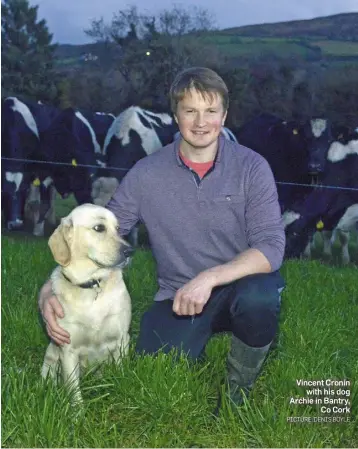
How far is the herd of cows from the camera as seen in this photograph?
6938 millimetres

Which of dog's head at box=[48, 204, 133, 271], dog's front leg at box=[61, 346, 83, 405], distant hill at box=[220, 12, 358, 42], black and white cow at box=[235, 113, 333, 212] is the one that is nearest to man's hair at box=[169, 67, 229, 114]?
dog's head at box=[48, 204, 133, 271]

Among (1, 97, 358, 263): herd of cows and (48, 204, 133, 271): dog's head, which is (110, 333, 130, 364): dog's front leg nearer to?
(48, 204, 133, 271): dog's head

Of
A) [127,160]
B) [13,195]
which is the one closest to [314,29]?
[127,160]

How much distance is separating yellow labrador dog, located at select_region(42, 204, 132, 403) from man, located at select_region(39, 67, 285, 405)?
6 centimetres

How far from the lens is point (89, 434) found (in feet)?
8.86

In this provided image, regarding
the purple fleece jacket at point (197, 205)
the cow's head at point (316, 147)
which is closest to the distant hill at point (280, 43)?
the cow's head at point (316, 147)

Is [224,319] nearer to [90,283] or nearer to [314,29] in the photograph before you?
[90,283]

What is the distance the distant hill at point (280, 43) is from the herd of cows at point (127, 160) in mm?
1034

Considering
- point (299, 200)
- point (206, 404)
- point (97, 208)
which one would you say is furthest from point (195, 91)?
point (299, 200)

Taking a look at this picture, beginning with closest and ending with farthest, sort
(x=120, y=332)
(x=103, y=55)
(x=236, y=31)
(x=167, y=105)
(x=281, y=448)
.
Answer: (x=281, y=448), (x=120, y=332), (x=236, y=31), (x=103, y=55), (x=167, y=105)

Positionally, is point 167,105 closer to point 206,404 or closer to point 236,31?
point 236,31

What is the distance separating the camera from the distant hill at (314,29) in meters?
4.36

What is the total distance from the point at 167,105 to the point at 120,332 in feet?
12.7

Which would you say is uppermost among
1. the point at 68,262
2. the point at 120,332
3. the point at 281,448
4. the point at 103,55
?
the point at 103,55
